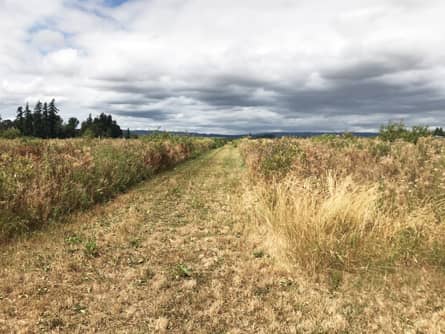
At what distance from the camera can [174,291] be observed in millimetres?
3877

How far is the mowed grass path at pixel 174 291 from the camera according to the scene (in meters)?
3.20

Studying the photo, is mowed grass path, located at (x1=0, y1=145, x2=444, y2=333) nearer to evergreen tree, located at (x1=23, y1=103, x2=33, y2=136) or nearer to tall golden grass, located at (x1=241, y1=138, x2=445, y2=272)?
tall golden grass, located at (x1=241, y1=138, x2=445, y2=272)

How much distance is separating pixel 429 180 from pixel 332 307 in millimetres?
3965

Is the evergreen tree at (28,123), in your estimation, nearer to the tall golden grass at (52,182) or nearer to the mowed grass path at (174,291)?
the tall golden grass at (52,182)

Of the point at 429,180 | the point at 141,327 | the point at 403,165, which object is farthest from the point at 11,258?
the point at 403,165

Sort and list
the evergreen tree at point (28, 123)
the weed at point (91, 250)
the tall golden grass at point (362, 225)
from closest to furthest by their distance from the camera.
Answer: the tall golden grass at point (362, 225) → the weed at point (91, 250) → the evergreen tree at point (28, 123)

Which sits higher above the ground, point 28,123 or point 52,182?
point 28,123

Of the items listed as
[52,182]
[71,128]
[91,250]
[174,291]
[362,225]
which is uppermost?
[71,128]

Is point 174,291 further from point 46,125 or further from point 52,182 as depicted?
point 46,125

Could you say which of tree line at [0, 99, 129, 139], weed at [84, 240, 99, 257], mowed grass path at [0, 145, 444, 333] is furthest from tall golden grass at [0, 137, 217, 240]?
tree line at [0, 99, 129, 139]

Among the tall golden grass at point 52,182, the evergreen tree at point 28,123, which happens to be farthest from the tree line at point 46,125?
the tall golden grass at point 52,182

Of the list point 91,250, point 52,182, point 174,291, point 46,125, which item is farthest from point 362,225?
point 46,125

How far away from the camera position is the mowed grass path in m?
3.20

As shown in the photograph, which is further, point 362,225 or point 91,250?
point 91,250
